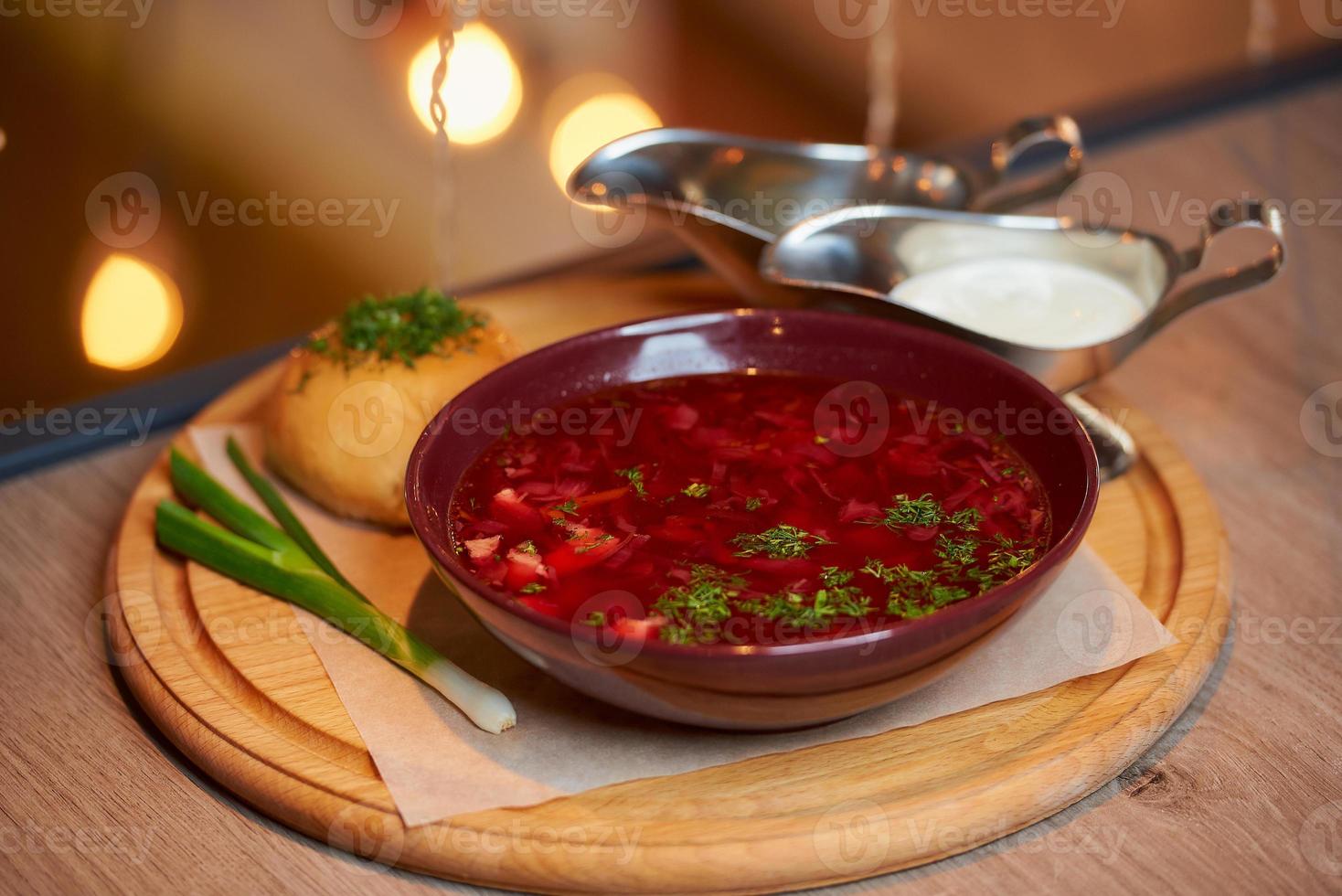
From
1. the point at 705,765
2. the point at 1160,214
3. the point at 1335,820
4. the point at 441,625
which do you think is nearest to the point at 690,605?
the point at 705,765

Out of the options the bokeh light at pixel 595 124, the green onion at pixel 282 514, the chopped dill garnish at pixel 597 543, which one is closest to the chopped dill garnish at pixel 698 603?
the chopped dill garnish at pixel 597 543

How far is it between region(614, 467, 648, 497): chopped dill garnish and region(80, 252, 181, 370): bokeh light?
1699 millimetres

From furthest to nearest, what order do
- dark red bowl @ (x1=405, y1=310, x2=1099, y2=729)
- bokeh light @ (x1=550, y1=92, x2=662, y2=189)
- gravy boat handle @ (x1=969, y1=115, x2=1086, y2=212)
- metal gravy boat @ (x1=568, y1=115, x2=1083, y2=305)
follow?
bokeh light @ (x1=550, y1=92, x2=662, y2=189) → gravy boat handle @ (x1=969, y1=115, x2=1086, y2=212) → metal gravy boat @ (x1=568, y1=115, x2=1083, y2=305) → dark red bowl @ (x1=405, y1=310, x2=1099, y2=729)

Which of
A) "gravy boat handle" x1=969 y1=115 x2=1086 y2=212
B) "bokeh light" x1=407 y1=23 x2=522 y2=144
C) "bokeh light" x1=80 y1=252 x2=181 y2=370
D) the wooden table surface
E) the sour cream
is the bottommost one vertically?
"bokeh light" x1=80 y1=252 x2=181 y2=370

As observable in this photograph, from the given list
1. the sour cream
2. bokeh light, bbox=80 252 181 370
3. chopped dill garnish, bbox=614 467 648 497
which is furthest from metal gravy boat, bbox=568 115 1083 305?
bokeh light, bbox=80 252 181 370

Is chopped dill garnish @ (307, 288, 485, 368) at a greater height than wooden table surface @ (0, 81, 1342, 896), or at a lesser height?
greater

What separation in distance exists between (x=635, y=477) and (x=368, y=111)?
11.9 feet

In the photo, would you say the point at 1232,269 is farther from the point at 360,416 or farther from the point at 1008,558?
the point at 360,416

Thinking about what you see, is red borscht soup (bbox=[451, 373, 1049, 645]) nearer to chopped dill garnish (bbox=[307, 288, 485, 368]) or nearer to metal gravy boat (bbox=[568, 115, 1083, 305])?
chopped dill garnish (bbox=[307, 288, 485, 368])

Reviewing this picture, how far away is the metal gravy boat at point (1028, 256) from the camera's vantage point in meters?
1.76

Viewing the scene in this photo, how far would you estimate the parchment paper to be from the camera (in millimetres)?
1326

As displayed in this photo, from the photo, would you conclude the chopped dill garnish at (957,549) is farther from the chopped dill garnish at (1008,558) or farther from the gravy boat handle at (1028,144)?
the gravy boat handle at (1028,144)

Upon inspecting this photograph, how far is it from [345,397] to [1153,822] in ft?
3.66

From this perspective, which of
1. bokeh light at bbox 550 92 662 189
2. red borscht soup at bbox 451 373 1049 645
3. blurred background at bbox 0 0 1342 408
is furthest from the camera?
bokeh light at bbox 550 92 662 189
